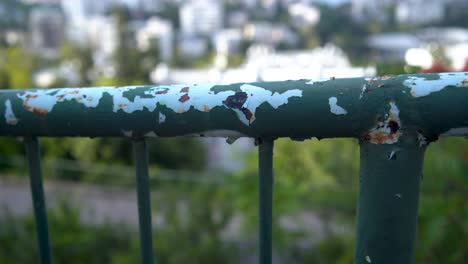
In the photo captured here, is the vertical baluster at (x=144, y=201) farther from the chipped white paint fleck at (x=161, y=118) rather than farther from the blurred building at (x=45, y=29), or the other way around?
the blurred building at (x=45, y=29)

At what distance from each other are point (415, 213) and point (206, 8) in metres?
53.1

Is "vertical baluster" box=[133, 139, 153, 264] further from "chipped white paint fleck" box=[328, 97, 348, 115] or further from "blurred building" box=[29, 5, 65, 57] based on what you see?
"blurred building" box=[29, 5, 65, 57]

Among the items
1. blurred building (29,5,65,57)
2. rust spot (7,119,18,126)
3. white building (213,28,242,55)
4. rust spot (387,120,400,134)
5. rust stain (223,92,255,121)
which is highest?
rust stain (223,92,255,121)

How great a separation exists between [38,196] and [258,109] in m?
0.42

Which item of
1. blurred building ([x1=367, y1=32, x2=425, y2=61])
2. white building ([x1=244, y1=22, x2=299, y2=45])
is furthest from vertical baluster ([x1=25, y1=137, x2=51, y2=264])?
white building ([x1=244, y1=22, x2=299, y2=45])

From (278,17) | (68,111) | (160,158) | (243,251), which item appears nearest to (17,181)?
(160,158)

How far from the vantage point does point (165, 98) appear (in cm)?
60

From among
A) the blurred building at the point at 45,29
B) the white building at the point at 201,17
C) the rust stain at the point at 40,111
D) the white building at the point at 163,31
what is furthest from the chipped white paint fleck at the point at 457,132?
the white building at the point at 201,17

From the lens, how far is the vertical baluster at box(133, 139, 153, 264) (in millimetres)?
658

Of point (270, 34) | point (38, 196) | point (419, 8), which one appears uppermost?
point (38, 196)

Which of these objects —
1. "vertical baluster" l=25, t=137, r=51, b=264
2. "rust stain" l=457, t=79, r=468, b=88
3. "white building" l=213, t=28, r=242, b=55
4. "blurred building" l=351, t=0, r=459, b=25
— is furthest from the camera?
"white building" l=213, t=28, r=242, b=55

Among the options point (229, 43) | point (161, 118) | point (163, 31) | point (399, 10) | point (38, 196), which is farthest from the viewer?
point (163, 31)

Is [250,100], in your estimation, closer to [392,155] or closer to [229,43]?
[392,155]

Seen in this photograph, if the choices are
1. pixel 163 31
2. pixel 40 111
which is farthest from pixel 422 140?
pixel 163 31
